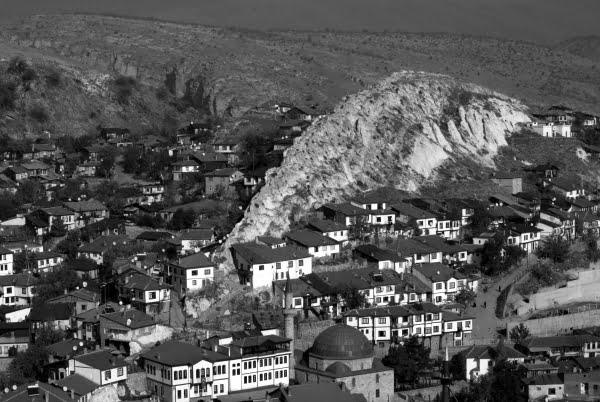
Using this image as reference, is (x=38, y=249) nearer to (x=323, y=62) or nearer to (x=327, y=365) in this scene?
(x=327, y=365)

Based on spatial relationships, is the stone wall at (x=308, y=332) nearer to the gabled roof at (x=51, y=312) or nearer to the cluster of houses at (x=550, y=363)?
the cluster of houses at (x=550, y=363)

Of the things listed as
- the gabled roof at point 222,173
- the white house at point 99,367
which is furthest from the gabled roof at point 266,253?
the gabled roof at point 222,173

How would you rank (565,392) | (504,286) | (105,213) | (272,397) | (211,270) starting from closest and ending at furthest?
(272,397), (565,392), (211,270), (504,286), (105,213)

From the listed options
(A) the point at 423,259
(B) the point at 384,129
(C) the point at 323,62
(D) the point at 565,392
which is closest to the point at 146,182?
(B) the point at 384,129

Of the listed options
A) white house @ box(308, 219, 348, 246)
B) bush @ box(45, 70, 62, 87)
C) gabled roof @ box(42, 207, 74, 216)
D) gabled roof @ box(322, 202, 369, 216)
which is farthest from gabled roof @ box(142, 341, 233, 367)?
bush @ box(45, 70, 62, 87)

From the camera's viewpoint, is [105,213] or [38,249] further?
[105,213]

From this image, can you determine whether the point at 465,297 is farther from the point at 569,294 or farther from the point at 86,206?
the point at 86,206

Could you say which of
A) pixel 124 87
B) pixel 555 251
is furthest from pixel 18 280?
pixel 124 87
